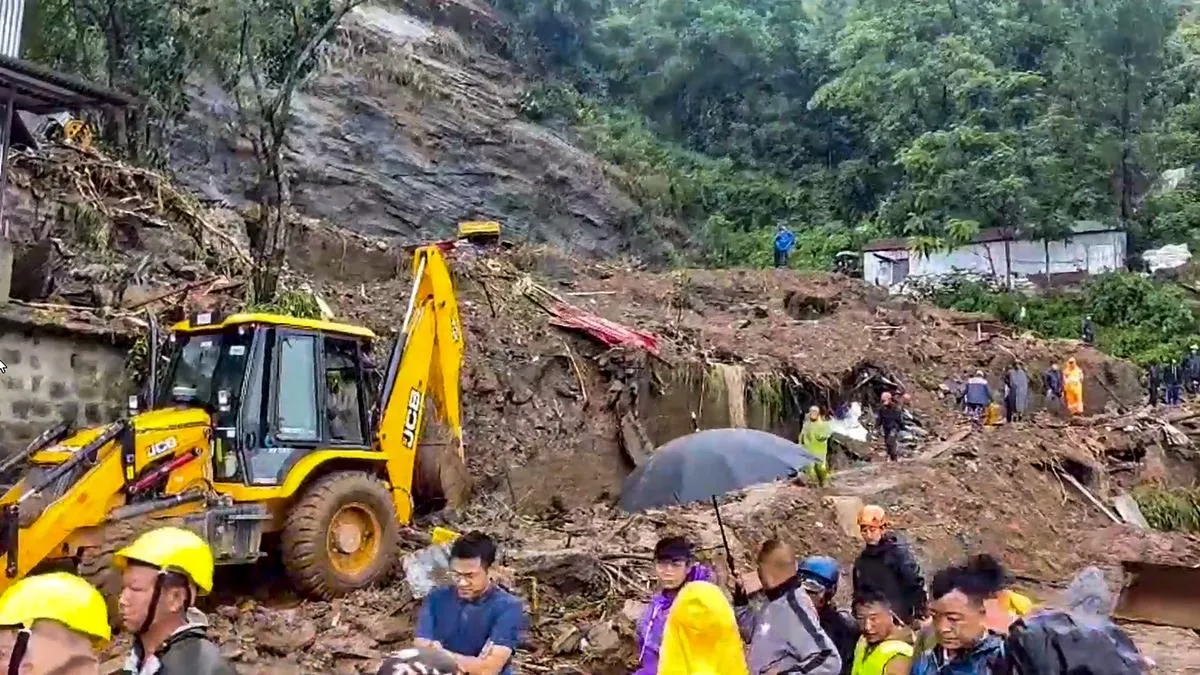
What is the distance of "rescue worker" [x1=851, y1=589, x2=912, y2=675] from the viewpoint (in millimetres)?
4113

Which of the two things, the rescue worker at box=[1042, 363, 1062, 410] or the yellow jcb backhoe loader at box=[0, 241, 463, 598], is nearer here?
the yellow jcb backhoe loader at box=[0, 241, 463, 598]

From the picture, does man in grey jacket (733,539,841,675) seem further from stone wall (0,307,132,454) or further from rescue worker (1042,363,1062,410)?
rescue worker (1042,363,1062,410)

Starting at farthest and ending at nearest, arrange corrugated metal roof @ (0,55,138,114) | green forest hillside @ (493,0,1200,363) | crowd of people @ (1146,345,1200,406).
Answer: green forest hillside @ (493,0,1200,363) → crowd of people @ (1146,345,1200,406) → corrugated metal roof @ (0,55,138,114)

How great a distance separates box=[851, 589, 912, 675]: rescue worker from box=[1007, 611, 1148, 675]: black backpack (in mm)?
1112

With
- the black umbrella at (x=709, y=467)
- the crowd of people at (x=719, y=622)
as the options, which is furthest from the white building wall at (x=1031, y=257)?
the crowd of people at (x=719, y=622)

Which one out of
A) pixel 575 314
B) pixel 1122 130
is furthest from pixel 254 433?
pixel 1122 130

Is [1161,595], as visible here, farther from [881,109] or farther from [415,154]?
[881,109]

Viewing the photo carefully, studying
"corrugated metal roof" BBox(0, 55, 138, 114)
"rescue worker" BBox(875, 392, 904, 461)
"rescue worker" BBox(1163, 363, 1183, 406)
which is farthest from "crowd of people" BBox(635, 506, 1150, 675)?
"rescue worker" BBox(1163, 363, 1183, 406)

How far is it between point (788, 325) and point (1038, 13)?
75.8ft

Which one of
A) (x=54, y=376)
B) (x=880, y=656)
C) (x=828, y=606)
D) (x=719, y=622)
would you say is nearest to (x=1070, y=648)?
(x=719, y=622)

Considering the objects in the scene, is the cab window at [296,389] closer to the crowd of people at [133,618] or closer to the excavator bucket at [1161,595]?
the crowd of people at [133,618]

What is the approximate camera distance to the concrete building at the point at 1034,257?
3334 centimetres

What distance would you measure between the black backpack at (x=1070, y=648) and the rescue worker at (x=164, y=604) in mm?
2102

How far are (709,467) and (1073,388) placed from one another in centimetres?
1717
